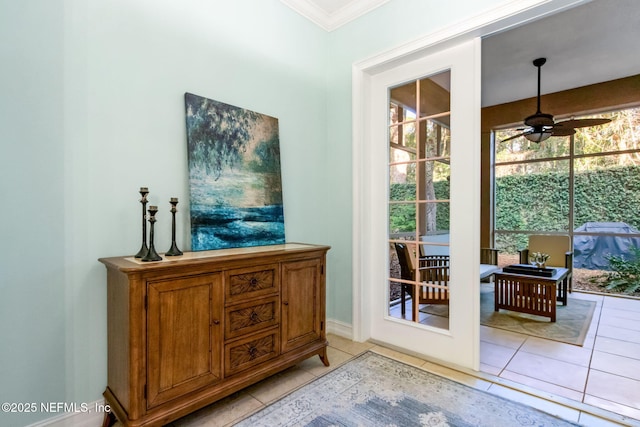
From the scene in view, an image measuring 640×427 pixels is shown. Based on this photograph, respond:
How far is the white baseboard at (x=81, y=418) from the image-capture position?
156cm

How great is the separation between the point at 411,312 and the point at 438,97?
70.0 inches

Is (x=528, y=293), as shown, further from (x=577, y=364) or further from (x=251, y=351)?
(x=251, y=351)

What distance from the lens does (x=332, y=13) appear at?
297cm

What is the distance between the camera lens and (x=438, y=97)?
248cm

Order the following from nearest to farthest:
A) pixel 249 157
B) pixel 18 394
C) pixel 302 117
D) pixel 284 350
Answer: pixel 18 394, pixel 284 350, pixel 249 157, pixel 302 117

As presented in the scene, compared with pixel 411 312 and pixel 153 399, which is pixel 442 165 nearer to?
pixel 411 312

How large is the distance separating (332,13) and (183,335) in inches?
118

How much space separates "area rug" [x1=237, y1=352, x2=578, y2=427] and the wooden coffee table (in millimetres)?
1987

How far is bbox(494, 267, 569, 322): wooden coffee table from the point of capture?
132 inches

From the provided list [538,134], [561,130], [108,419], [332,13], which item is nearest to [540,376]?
[108,419]

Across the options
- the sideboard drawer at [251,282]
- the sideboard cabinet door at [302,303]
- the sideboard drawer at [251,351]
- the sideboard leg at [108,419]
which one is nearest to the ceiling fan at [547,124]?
the sideboard cabinet door at [302,303]

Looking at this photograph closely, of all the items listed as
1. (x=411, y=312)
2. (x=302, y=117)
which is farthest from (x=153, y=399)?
(x=302, y=117)

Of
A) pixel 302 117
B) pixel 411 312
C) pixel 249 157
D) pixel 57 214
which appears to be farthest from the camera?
pixel 302 117

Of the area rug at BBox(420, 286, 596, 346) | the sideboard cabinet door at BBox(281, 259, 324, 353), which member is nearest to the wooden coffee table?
the area rug at BBox(420, 286, 596, 346)
